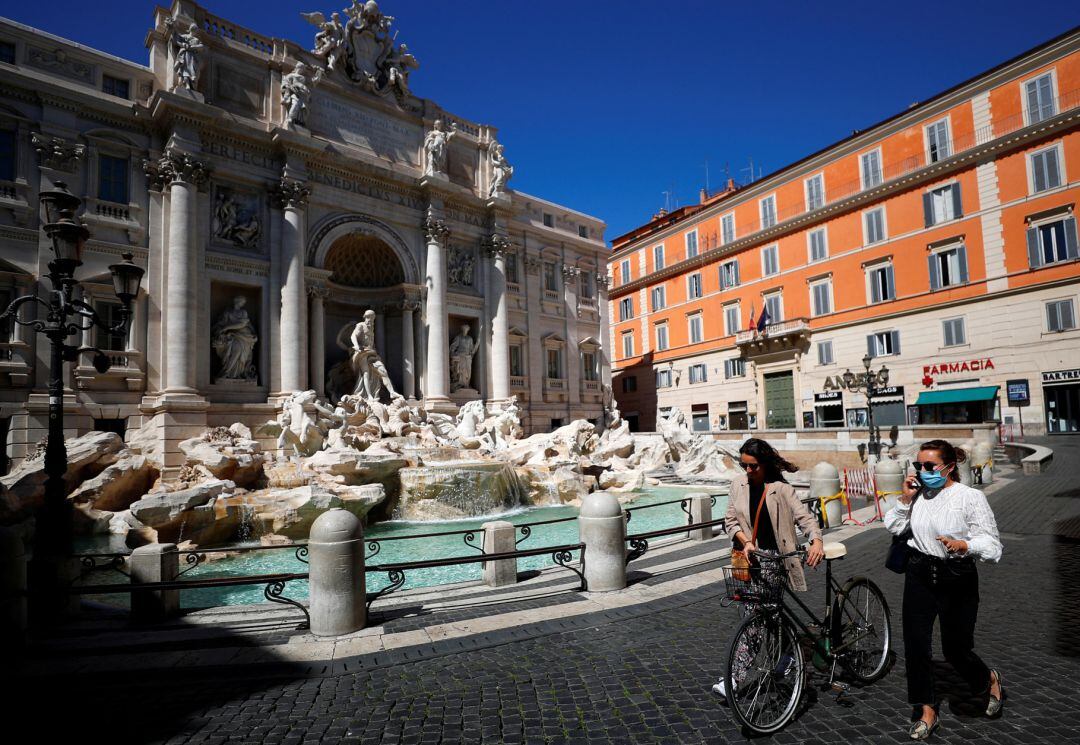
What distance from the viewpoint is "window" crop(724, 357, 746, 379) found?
34.8 metres

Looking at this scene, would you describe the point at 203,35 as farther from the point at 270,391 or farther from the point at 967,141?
the point at 967,141

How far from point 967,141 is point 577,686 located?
3140 centimetres

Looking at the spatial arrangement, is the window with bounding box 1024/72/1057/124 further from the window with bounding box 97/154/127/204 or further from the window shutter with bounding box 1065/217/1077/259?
the window with bounding box 97/154/127/204

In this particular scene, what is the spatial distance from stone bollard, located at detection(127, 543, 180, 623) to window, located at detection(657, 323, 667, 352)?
3608 cm

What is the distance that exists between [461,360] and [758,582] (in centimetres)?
2334

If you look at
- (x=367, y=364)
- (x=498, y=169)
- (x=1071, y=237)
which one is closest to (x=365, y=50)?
(x=498, y=169)

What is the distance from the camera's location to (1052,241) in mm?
23859

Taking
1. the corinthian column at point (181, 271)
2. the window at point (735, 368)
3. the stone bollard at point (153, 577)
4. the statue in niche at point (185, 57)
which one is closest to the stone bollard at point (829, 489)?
the stone bollard at point (153, 577)

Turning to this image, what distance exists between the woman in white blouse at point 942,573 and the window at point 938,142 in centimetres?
2971

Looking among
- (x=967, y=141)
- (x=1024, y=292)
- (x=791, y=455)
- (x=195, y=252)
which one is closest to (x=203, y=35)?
(x=195, y=252)

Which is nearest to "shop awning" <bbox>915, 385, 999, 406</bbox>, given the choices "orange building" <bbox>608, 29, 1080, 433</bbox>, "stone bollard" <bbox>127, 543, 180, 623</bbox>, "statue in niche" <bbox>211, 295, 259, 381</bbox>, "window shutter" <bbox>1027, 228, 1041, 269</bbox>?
"orange building" <bbox>608, 29, 1080, 433</bbox>

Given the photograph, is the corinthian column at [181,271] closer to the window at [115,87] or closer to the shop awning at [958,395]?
the window at [115,87]

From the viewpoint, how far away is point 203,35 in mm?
19781

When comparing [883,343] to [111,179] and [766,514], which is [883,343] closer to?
[766,514]
